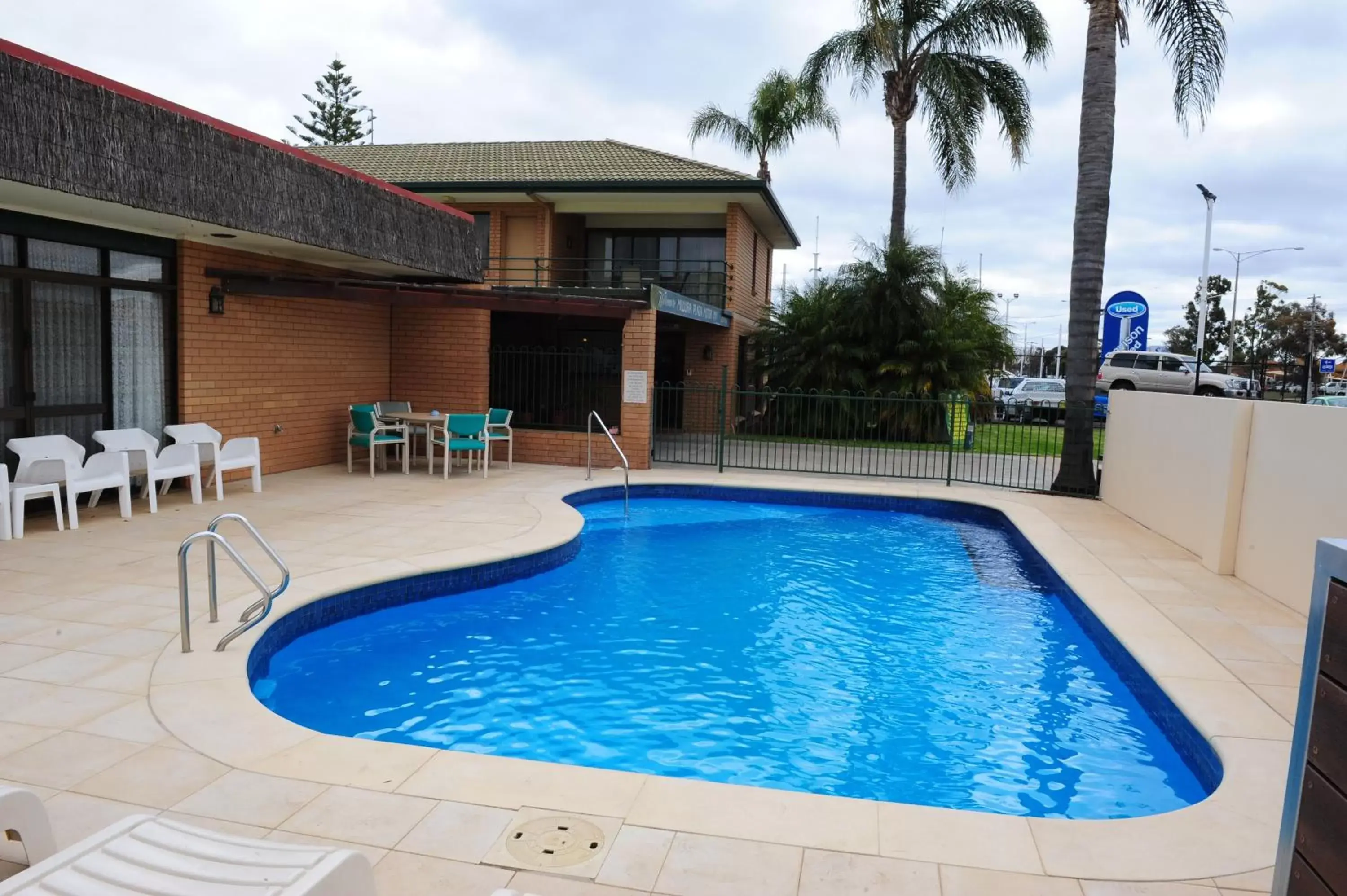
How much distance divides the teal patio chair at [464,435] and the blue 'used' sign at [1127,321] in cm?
822

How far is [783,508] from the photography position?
11680 millimetres

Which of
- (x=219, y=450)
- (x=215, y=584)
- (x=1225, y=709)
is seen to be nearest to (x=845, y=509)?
(x=1225, y=709)

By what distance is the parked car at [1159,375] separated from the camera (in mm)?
22031

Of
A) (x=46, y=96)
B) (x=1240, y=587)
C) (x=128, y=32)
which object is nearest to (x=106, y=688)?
(x=46, y=96)

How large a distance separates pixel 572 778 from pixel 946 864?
4.81ft

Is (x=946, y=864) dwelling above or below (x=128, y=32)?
below

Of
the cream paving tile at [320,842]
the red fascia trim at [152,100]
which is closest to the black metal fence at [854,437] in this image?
the red fascia trim at [152,100]

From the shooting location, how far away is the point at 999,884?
277 cm

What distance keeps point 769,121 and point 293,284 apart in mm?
16989

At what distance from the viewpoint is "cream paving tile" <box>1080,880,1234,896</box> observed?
2.76 m

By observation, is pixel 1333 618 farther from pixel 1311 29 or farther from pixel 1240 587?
pixel 1311 29

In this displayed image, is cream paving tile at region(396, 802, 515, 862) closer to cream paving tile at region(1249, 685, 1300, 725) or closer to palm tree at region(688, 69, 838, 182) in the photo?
cream paving tile at region(1249, 685, 1300, 725)

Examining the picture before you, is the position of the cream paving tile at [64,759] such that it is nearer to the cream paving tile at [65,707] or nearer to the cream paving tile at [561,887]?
the cream paving tile at [65,707]

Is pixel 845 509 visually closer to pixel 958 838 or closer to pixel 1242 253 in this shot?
pixel 958 838
